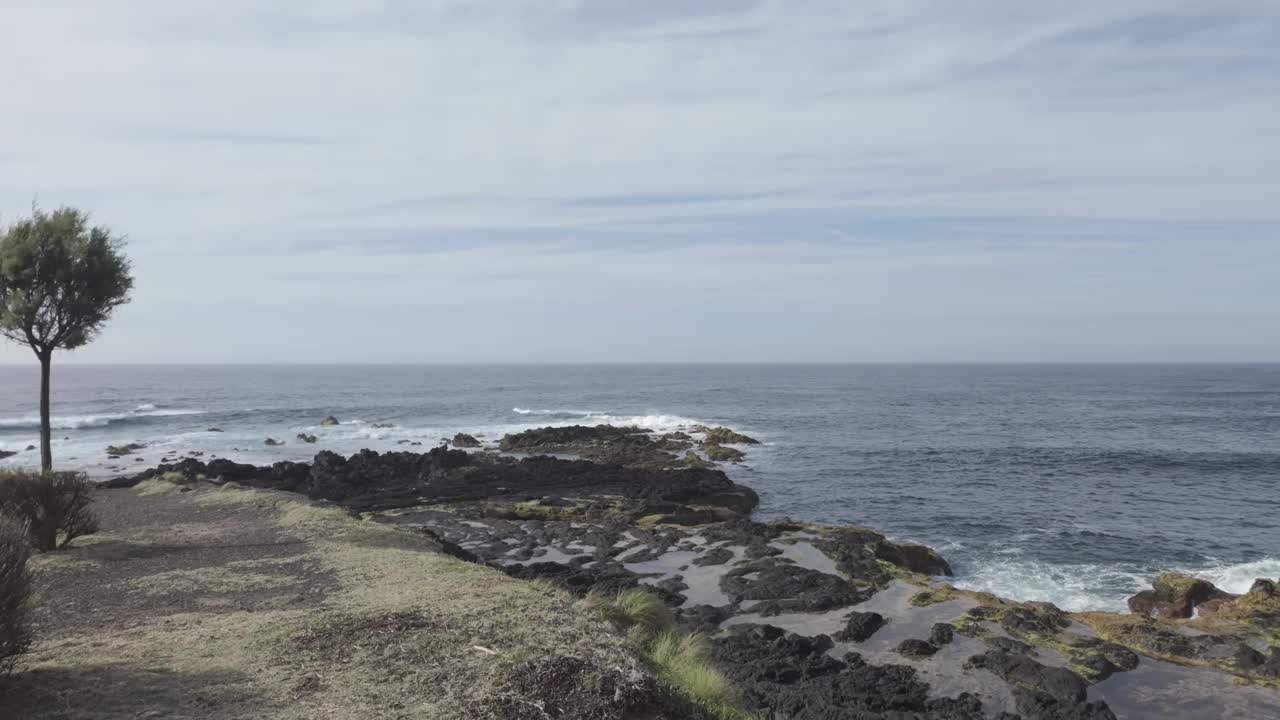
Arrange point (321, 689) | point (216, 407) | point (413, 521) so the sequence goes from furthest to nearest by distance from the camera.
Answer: point (216, 407)
point (413, 521)
point (321, 689)

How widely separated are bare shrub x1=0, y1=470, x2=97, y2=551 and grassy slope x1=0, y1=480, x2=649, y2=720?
3.02 ft

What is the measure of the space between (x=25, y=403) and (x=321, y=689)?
111 meters

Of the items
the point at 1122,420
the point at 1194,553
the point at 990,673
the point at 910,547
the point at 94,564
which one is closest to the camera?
the point at 990,673

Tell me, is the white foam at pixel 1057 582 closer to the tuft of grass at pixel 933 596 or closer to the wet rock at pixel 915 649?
the tuft of grass at pixel 933 596

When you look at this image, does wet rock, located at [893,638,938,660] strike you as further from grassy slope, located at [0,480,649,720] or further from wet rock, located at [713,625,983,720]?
grassy slope, located at [0,480,649,720]

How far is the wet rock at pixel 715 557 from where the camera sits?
1964 cm

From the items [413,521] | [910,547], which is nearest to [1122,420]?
[910,547]

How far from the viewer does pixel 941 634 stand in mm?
14078

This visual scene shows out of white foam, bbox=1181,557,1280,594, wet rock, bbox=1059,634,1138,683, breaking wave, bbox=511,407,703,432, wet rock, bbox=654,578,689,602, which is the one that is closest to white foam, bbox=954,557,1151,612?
white foam, bbox=1181,557,1280,594

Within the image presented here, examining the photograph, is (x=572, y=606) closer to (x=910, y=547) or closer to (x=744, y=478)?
(x=910, y=547)

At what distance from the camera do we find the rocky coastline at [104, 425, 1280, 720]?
39.0ft

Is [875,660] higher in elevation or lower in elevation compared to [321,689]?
lower

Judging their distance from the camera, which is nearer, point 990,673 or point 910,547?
point 990,673

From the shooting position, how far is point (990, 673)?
12688 mm
